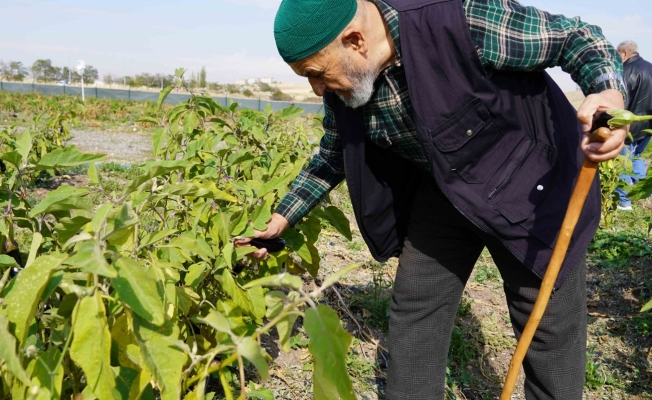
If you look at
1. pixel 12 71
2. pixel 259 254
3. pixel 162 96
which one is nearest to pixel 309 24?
pixel 259 254

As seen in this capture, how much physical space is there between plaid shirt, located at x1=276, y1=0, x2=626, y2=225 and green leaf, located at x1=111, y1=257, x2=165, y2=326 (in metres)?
0.94

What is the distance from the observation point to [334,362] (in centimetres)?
94

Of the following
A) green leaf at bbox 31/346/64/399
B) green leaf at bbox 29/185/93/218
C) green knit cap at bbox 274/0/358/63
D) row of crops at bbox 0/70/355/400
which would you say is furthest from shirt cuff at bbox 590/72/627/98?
green leaf at bbox 31/346/64/399

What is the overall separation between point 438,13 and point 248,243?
83cm

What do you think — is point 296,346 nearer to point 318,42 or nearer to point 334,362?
point 318,42

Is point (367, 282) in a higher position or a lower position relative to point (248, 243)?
lower

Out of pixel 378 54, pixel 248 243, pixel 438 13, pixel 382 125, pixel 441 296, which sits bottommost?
pixel 441 296

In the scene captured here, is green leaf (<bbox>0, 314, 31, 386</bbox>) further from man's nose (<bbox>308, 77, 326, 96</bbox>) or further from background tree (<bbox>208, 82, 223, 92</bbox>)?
background tree (<bbox>208, 82, 223, 92</bbox>)

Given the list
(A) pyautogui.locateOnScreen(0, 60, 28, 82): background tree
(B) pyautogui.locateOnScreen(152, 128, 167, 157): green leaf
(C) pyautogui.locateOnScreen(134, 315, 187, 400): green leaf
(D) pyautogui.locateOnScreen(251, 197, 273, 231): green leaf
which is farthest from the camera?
(A) pyautogui.locateOnScreen(0, 60, 28, 82): background tree

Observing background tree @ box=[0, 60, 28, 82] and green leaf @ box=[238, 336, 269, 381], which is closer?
green leaf @ box=[238, 336, 269, 381]

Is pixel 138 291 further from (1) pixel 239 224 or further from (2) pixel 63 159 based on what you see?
(1) pixel 239 224

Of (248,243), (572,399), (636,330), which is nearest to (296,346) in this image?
(248,243)

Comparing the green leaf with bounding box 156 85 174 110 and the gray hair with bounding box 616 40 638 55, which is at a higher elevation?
the gray hair with bounding box 616 40 638 55

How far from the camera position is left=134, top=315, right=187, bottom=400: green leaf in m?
1.11
